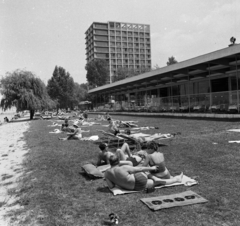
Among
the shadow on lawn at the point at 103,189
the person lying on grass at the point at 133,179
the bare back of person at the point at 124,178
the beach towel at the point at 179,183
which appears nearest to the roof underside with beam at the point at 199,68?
the beach towel at the point at 179,183

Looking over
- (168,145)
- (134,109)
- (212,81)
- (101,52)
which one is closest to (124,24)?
(101,52)

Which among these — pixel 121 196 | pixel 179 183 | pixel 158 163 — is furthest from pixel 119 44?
pixel 121 196

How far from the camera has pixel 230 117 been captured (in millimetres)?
18719

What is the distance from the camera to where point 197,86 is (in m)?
26.7

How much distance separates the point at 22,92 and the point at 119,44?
90048 millimetres

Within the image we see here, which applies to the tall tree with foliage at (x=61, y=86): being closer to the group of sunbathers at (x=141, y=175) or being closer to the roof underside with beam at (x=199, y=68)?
the roof underside with beam at (x=199, y=68)

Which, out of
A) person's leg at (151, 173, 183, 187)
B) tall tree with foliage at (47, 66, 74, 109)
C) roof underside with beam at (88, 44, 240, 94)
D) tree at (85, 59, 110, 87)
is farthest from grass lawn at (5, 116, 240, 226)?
tree at (85, 59, 110, 87)

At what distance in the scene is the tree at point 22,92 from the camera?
35.0 m

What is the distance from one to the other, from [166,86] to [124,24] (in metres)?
98.7

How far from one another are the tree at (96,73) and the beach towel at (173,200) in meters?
83.3

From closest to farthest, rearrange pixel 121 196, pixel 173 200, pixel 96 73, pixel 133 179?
pixel 173 200 < pixel 121 196 < pixel 133 179 < pixel 96 73

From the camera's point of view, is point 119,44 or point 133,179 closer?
point 133,179

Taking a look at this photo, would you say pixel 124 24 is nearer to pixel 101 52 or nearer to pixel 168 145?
pixel 101 52

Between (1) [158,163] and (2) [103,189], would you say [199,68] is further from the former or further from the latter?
(2) [103,189]
